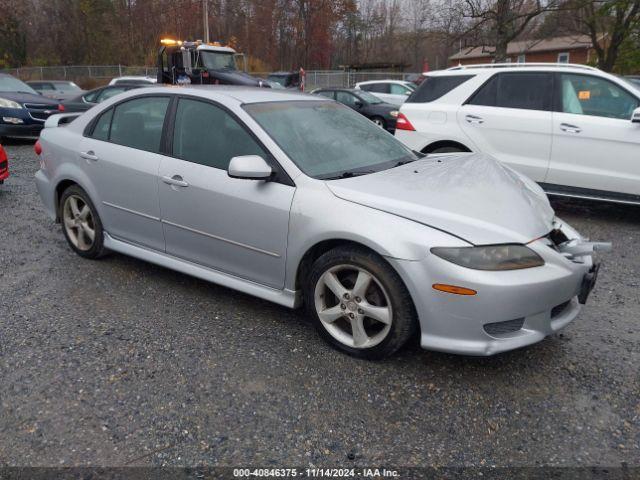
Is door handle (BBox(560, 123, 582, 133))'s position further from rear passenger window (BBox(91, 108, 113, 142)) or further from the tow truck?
the tow truck

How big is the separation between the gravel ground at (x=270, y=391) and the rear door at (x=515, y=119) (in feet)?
8.01

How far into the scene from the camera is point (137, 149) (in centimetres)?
406

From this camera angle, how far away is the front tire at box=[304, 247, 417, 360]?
2.90m

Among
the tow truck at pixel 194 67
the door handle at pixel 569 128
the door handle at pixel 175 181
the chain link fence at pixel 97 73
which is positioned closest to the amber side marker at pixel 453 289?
the door handle at pixel 175 181

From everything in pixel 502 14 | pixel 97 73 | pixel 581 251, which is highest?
pixel 502 14

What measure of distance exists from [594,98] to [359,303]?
441 centimetres

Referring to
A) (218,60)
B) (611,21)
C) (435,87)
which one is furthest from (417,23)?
(435,87)

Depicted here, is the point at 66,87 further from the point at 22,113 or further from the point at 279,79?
the point at 22,113

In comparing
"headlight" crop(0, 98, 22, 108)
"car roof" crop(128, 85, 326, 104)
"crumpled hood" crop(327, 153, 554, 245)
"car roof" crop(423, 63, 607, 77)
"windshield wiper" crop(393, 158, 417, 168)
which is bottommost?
"crumpled hood" crop(327, 153, 554, 245)

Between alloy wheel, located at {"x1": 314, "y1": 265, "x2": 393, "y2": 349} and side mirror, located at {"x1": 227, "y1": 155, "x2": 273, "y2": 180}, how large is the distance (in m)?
0.71

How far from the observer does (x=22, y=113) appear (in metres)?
11.4

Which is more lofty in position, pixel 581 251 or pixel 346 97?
pixel 346 97

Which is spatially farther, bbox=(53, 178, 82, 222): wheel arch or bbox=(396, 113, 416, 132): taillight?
bbox=(396, 113, 416, 132): taillight

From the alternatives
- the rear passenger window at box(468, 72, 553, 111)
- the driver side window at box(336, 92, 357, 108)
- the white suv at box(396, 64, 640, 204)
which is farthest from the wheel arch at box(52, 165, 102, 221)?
the driver side window at box(336, 92, 357, 108)
